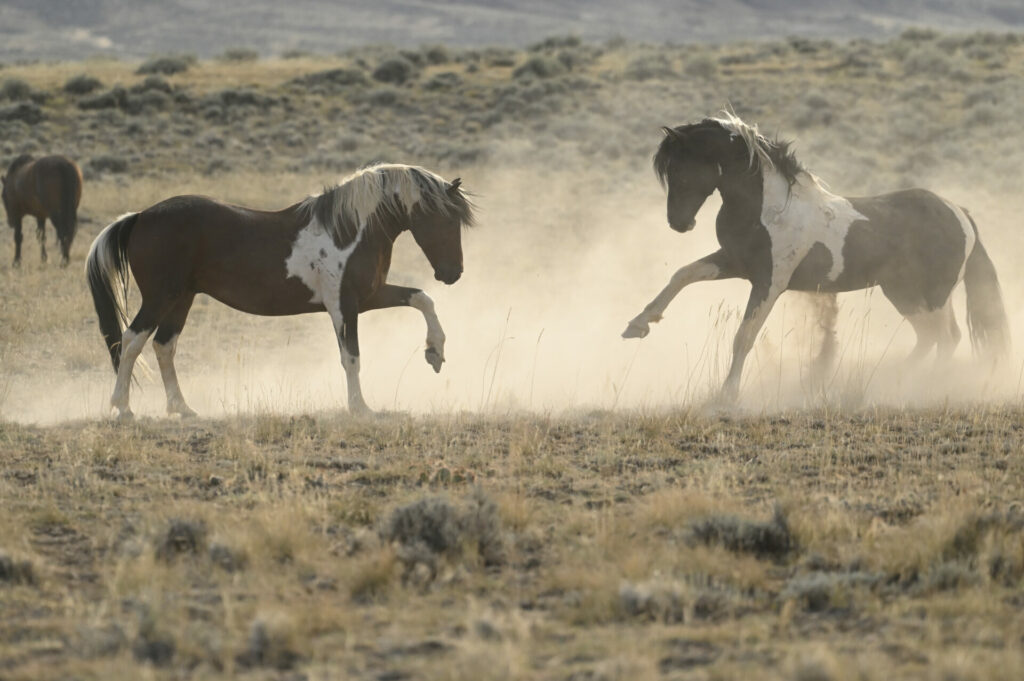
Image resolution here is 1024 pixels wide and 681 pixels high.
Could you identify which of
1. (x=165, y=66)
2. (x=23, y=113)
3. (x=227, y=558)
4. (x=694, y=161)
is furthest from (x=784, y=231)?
(x=165, y=66)

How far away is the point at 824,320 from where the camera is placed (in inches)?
438

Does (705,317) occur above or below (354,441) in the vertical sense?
above

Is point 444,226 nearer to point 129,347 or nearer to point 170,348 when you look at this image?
point 170,348

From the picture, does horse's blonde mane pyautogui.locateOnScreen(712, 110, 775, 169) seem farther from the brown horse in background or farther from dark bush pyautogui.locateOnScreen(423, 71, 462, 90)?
dark bush pyautogui.locateOnScreen(423, 71, 462, 90)

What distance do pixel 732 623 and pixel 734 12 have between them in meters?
168

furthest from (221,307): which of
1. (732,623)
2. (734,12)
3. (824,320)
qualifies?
(734,12)

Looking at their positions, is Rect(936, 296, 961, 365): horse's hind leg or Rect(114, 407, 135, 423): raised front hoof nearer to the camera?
Rect(114, 407, 135, 423): raised front hoof

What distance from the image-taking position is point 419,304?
31.2 ft

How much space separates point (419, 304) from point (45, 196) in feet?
A: 36.2

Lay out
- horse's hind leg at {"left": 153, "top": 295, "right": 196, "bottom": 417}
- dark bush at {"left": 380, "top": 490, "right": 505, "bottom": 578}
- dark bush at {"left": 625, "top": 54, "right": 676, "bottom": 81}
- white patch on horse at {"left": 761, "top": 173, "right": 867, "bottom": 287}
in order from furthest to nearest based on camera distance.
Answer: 1. dark bush at {"left": 625, "top": 54, "right": 676, "bottom": 81}
2. white patch on horse at {"left": 761, "top": 173, "right": 867, "bottom": 287}
3. horse's hind leg at {"left": 153, "top": 295, "right": 196, "bottom": 417}
4. dark bush at {"left": 380, "top": 490, "right": 505, "bottom": 578}

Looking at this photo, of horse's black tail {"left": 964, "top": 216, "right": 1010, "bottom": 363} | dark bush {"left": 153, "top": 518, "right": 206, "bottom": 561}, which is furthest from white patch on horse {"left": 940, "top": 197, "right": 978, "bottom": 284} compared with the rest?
dark bush {"left": 153, "top": 518, "right": 206, "bottom": 561}

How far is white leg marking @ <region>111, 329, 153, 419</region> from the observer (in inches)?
363

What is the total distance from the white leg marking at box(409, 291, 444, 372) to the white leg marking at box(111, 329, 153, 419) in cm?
197

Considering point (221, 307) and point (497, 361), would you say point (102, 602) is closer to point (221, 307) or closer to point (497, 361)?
point (497, 361)
